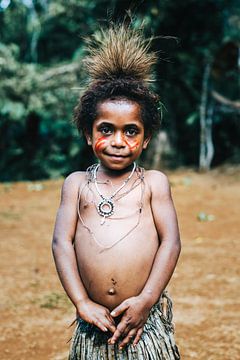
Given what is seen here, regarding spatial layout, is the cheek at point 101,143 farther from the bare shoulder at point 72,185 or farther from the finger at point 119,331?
the finger at point 119,331

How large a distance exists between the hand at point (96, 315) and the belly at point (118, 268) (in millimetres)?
69

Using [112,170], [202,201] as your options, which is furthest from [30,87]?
[112,170]

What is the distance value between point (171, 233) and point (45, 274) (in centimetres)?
288

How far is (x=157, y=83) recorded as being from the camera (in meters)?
11.0

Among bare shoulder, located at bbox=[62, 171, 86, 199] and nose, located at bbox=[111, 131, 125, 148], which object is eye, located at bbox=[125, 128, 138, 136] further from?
bare shoulder, located at bbox=[62, 171, 86, 199]

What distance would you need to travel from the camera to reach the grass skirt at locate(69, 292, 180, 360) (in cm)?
198

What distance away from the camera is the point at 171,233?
2.01 meters

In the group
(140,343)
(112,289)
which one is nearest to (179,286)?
(140,343)

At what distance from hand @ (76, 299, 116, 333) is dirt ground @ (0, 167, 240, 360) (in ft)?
4.22

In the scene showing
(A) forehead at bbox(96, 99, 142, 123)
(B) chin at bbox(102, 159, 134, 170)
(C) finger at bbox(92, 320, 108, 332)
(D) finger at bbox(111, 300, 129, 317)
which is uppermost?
(A) forehead at bbox(96, 99, 142, 123)

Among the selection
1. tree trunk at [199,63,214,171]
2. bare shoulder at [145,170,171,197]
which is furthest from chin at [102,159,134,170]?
tree trunk at [199,63,214,171]

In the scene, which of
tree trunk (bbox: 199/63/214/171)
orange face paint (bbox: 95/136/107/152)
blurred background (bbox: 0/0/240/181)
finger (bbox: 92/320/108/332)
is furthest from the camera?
tree trunk (bbox: 199/63/214/171)

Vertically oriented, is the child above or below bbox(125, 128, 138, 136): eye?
below

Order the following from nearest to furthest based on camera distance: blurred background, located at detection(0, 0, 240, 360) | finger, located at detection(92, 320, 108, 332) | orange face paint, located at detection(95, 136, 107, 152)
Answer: finger, located at detection(92, 320, 108, 332), orange face paint, located at detection(95, 136, 107, 152), blurred background, located at detection(0, 0, 240, 360)
